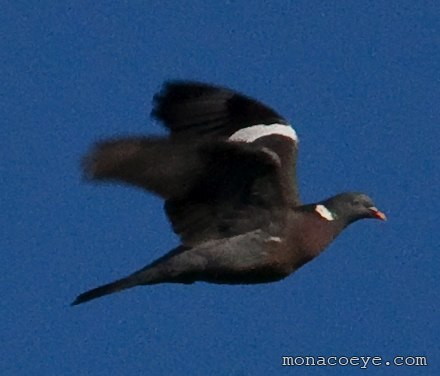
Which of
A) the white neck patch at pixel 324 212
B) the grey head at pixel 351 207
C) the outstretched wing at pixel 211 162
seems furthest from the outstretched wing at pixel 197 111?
the grey head at pixel 351 207

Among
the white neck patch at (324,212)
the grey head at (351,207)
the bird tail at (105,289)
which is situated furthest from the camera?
the grey head at (351,207)

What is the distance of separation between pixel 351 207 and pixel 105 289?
1.80 m

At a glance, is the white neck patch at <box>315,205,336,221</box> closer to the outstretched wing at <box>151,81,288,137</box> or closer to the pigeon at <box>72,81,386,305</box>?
the pigeon at <box>72,81,386,305</box>

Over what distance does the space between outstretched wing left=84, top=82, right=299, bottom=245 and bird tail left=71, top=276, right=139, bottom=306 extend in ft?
1.72

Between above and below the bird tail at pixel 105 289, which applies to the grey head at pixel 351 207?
above

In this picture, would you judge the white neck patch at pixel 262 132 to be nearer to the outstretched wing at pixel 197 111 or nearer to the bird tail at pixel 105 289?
the outstretched wing at pixel 197 111

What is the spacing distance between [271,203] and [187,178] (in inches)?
22.1

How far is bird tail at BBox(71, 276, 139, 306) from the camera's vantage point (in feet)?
39.6

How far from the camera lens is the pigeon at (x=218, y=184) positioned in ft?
40.2

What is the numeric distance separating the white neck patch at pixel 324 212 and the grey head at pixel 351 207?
1.1 inches

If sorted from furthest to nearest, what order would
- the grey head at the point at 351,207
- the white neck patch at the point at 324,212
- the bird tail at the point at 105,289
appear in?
the grey head at the point at 351,207 → the white neck patch at the point at 324,212 → the bird tail at the point at 105,289

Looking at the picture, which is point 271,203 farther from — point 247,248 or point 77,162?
point 77,162

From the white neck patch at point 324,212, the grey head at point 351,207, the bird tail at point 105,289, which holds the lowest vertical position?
the bird tail at point 105,289

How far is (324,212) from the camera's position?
1271cm
